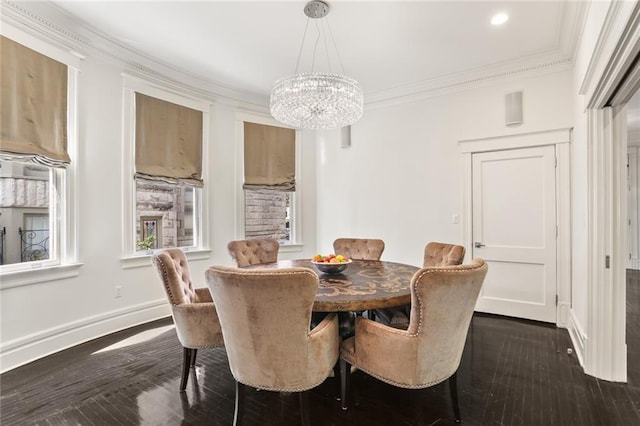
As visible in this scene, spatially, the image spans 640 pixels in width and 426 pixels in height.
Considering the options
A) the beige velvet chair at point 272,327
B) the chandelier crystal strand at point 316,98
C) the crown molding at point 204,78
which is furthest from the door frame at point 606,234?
the beige velvet chair at point 272,327

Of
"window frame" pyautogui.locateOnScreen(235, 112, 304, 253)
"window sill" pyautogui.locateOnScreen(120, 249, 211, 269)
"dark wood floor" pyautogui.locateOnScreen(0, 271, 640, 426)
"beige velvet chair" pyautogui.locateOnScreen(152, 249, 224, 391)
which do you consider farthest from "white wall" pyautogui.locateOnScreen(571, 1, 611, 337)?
"window sill" pyautogui.locateOnScreen(120, 249, 211, 269)

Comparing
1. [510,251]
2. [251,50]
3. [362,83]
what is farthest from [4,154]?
[510,251]

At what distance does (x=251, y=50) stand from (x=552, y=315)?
4318mm

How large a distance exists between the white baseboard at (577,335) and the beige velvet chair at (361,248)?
1828 mm

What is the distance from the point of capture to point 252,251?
341 cm

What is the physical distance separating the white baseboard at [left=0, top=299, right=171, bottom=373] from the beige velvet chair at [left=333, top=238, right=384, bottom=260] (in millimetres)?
2188

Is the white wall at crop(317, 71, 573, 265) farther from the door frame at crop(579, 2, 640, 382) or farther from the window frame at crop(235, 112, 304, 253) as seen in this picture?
the door frame at crop(579, 2, 640, 382)

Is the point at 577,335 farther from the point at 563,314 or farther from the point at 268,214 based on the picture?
the point at 268,214

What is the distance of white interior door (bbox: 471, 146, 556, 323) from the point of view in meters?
3.53

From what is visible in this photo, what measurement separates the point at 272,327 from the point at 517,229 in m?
3.31

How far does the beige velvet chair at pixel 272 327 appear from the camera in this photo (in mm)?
1498

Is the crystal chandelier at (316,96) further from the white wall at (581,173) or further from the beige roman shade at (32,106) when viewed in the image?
the beige roman shade at (32,106)

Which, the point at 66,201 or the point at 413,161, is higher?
the point at 413,161

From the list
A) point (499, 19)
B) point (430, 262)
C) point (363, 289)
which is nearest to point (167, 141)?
point (363, 289)
